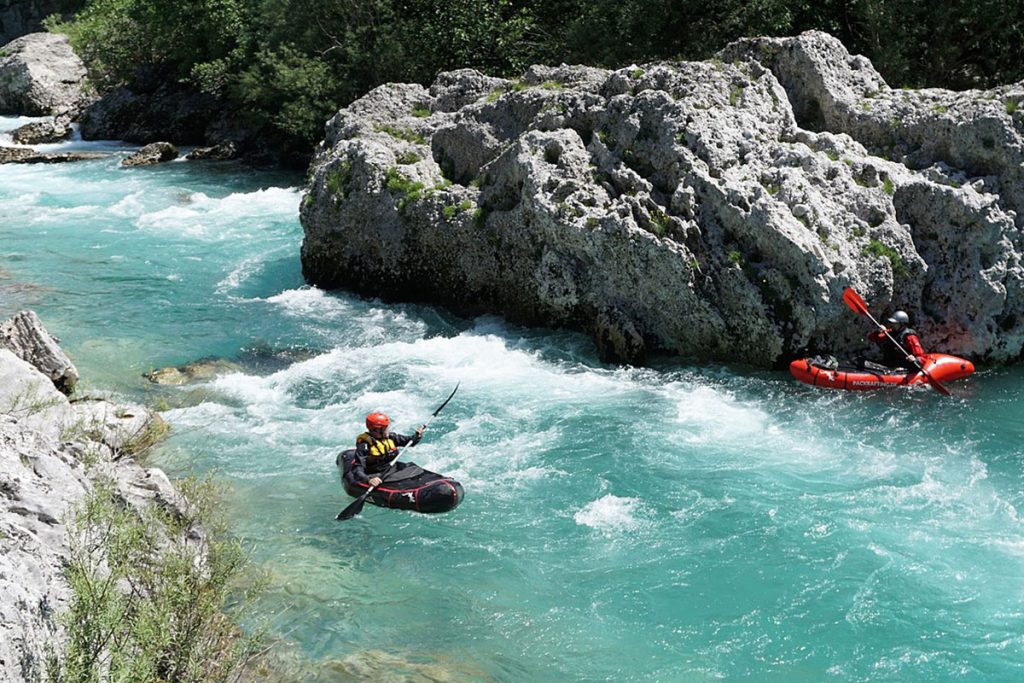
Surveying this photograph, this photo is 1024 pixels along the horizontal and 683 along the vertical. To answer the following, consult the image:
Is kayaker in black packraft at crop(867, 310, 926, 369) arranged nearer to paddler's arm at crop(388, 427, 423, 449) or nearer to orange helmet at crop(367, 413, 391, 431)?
paddler's arm at crop(388, 427, 423, 449)

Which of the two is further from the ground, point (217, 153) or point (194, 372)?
point (217, 153)

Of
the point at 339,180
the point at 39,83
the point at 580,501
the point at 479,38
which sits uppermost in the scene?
the point at 479,38

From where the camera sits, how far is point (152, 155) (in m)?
30.0

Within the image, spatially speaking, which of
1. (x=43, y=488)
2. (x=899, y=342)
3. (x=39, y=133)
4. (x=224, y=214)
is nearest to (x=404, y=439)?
(x=43, y=488)

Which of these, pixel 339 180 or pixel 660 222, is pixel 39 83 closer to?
pixel 339 180

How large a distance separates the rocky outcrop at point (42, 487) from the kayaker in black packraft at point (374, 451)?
2.28 meters

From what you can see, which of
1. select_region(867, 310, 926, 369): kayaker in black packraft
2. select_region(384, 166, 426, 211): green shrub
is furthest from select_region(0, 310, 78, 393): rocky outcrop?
select_region(867, 310, 926, 369): kayaker in black packraft

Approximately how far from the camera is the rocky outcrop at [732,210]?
1387 centimetres

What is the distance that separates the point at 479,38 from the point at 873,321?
15.5 meters

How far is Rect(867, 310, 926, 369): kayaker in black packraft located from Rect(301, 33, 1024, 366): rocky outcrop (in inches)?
15.5

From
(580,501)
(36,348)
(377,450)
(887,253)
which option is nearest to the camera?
(580,501)

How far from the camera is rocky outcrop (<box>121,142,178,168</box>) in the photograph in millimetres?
29641

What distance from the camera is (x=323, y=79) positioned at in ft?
89.2

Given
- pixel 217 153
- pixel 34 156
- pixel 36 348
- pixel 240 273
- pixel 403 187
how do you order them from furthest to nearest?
1. pixel 217 153
2. pixel 34 156
3. pixel 240 273
4. pixel 403 187
5. pixel 36 348
